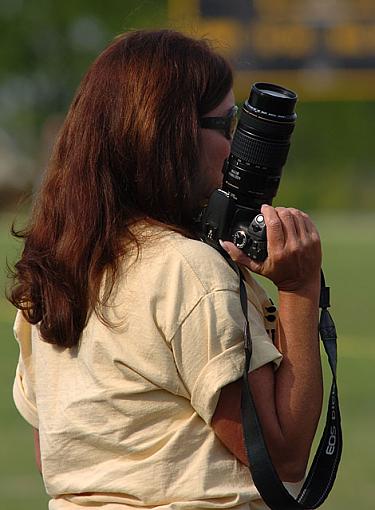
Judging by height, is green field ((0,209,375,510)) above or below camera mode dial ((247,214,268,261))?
below

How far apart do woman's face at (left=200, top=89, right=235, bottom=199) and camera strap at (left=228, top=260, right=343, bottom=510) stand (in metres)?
0.21

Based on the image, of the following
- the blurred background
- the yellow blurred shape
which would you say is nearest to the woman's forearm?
the blurred background

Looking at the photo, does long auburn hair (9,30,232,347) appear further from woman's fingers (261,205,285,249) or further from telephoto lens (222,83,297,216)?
woman's fingers (261,205,285,249)

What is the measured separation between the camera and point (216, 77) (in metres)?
2.43

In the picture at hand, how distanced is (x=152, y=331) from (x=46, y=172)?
49 centimetres

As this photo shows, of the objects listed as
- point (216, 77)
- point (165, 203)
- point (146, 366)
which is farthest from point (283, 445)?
point (216, 77)

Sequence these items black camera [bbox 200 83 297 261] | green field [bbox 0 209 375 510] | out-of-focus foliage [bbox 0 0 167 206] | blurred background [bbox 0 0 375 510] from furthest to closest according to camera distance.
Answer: out-of-focus foliage [bbox 0 0 167 206] < blurred background [bbox 0 0 375 510] < green field [bbox 0 209 375 510] < black camera [bbox 200 83 297 261]

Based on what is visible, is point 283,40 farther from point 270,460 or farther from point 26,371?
point 270,460

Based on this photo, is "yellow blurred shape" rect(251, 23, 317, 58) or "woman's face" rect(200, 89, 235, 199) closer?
"woman's face" rect(200, 89, 235, 199)

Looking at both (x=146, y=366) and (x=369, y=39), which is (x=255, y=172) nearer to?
(x=146, y=366)

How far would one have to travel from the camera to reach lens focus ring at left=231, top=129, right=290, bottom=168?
7.73 feet

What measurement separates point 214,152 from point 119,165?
0.20 meters

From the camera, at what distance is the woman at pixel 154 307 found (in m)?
2.26

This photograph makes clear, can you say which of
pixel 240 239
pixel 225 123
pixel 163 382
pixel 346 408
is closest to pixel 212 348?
pixel 163 382
